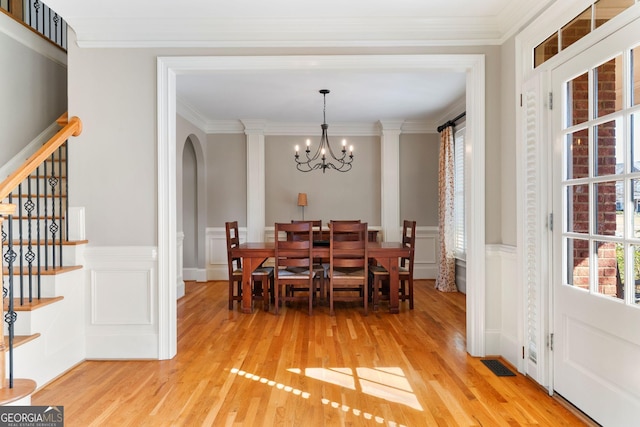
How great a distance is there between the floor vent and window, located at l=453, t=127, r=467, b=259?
2.92 metres

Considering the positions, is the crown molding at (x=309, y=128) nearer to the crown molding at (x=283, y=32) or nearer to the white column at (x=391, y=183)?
the white column at (x=391, y=183)

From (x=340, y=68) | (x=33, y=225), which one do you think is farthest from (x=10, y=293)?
(x=340, y=68)

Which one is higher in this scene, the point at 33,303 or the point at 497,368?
the point at 33,303

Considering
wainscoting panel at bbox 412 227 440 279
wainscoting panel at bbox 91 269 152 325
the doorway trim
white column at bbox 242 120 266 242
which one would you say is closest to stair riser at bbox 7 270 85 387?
wainscoting panel at bbox 91 269 152 325

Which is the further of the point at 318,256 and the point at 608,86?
the point at 318,256

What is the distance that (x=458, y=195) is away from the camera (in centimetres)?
616

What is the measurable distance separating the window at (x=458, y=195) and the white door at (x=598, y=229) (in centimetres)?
345

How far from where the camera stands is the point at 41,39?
3.79 metres

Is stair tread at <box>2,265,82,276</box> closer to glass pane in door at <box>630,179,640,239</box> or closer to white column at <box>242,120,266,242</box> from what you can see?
glass pane in door at <box>630,179,640,239</box>

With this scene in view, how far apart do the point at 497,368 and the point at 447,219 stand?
10.8ft

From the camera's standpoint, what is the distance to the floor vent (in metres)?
2.87

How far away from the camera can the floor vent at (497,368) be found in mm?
2865

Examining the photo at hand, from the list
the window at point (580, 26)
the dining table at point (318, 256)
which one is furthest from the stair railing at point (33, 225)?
the window at point (580, 26)

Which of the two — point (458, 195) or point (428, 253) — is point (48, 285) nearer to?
point (458, 195)
